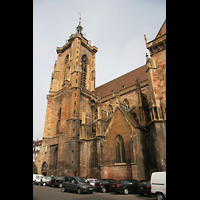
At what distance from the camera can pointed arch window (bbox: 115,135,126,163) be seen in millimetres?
16016

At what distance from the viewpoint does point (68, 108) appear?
26.4 meters

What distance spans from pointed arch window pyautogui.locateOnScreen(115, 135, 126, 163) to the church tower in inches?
322

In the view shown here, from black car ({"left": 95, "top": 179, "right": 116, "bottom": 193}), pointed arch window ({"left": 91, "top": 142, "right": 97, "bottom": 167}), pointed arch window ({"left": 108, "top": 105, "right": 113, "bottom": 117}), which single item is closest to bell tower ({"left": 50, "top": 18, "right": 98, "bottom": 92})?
pointed arch window ({"left": 108, "top": 105, "right": 113, "bottom": 117})

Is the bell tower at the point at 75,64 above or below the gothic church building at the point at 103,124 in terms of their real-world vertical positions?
above

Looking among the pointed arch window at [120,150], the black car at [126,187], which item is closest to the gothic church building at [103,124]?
the pointed arch window at [120,150]

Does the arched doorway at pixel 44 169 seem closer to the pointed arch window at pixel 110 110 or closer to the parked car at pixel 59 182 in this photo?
the parked car at pixel 59 182

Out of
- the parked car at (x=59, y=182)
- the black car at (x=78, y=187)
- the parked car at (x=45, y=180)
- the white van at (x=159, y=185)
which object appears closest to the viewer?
the white van at (x=159, y=185)

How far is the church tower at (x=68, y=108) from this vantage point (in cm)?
2277

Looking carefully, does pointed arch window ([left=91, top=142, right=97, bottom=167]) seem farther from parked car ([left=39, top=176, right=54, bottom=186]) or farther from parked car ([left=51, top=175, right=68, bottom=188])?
parked car ([left=51, top=175, right=68, bottom=188])

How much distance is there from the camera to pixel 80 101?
27.8 m
